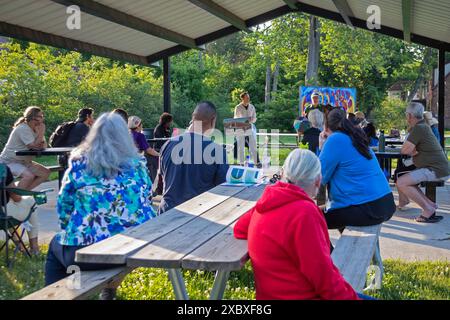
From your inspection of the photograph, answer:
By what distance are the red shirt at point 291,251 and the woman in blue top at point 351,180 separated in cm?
214

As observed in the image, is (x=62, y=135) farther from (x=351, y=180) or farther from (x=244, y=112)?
(x=244, y=112)

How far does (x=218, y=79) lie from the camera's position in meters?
45.8

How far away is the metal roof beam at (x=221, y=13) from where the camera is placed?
9080 mm

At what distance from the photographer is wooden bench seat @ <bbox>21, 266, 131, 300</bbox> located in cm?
281

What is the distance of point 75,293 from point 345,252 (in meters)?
2.04

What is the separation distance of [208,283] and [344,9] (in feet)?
21.3

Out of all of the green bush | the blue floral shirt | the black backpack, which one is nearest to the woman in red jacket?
the blue floral shirt

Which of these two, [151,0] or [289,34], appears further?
[289,34]

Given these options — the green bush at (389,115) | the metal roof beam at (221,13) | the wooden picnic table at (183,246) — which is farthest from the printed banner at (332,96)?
the green bush at (389,115)

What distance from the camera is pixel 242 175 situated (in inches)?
201

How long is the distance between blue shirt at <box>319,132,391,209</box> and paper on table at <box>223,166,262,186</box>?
64 cm

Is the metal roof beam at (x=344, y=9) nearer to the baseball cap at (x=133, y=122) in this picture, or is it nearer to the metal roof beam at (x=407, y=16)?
the metal roof beam at (x=407, y=16)
